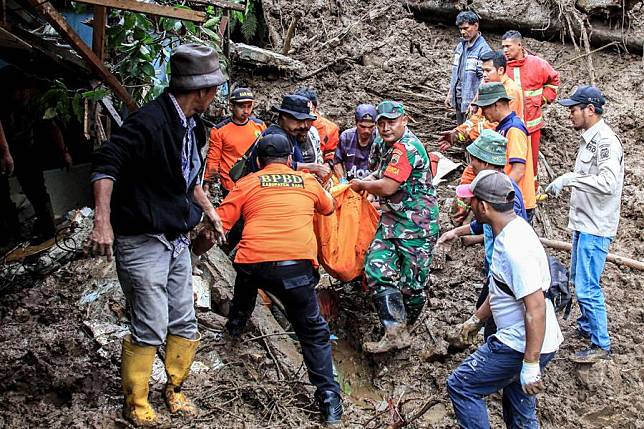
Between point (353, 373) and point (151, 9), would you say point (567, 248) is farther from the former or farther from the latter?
point (151, 9)

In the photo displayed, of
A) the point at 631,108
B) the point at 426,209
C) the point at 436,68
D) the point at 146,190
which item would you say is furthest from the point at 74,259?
the point at 631,108

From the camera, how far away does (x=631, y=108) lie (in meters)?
8.86

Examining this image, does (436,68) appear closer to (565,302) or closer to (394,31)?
(394,31)

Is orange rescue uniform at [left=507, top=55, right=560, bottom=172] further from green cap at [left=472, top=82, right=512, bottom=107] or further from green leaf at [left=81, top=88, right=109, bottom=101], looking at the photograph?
green leaf at [left=81, top=88, right=109, bottom=101]

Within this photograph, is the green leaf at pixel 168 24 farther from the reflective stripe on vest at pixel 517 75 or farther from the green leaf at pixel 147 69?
the reflective stripe on vest at pixel 517 75

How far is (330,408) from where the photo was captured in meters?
4.40

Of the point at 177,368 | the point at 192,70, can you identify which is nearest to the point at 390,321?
the point at 177,368

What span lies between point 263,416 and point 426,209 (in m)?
2.08

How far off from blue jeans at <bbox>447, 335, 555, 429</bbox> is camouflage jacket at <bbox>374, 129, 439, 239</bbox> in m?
1.77

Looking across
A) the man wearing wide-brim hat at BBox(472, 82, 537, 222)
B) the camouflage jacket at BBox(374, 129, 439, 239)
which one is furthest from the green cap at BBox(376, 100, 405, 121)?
the man wearing wide-brim hat at BBox(472, 82, 537, 222)

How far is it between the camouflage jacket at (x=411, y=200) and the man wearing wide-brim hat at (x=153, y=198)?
75.6 inches

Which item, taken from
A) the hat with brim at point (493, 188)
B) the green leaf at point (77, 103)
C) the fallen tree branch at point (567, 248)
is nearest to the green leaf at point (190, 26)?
the green leaf at point (77, 103)

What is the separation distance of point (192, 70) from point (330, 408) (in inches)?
91.6

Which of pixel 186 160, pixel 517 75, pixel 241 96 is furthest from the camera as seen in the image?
pixel 517 75
